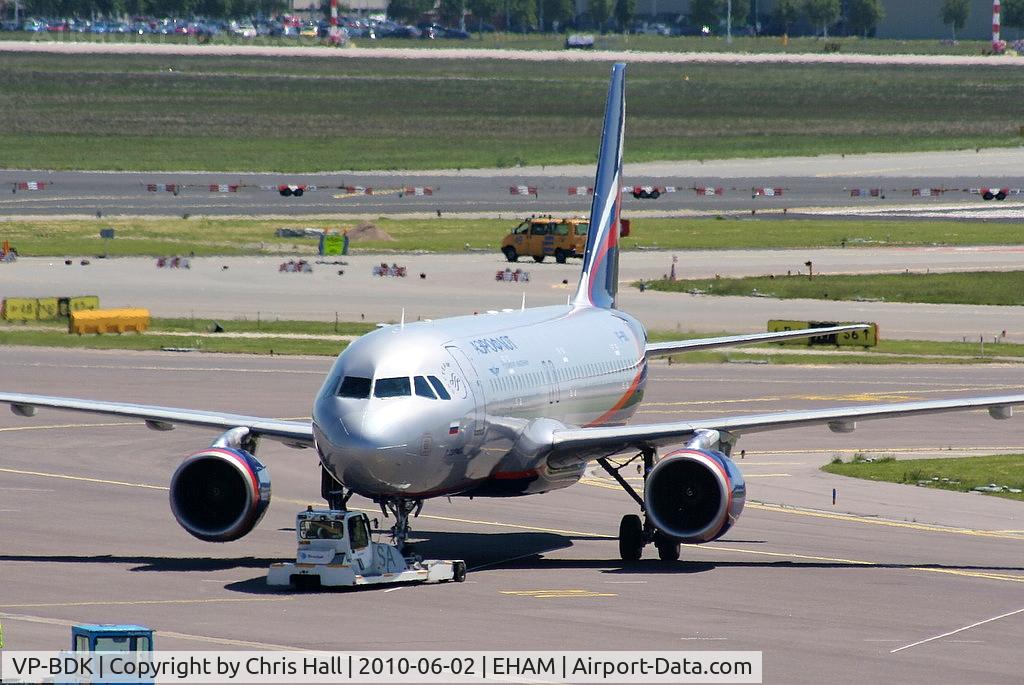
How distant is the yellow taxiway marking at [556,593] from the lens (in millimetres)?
35812

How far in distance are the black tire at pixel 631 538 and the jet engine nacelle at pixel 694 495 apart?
5.30 ft

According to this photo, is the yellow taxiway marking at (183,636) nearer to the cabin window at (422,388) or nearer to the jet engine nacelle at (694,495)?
the cabin window at (422,388)

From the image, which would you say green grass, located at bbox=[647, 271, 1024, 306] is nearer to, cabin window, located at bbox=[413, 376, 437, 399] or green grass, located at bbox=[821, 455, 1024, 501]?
green grass, located at bbox=[821, 455, 1024, 501]

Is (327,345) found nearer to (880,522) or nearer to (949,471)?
(949,471)

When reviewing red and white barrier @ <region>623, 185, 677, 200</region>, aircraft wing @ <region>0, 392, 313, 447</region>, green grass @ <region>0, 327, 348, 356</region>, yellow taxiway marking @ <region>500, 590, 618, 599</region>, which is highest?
aircraft wing @ <region>0, 392, 313, 447</region>

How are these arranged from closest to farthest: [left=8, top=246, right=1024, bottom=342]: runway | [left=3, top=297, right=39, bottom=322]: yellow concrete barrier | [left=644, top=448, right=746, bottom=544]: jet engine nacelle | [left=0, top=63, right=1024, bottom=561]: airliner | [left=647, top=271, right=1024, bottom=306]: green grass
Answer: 1. [left=0, top=63, right=1024, bottom=561]: airliner
2. [left=644, top=448, right=746, bottom=544]: jet engine nacelle
3. [left=3, top=297, right=39, bottom=322]: yellow concrete barrier
4. [left=8, top=246, right=1024, bottom=342]: runway
5. [left=647, top=271, right=1024, bottom=306]: green grass

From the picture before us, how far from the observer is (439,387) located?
3659 centimetres

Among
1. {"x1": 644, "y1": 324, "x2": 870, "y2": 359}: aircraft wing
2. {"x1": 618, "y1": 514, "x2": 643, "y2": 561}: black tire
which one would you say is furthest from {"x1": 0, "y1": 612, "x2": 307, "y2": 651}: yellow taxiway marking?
{"x1": 644, "y1": 324, "x2": 870, "y2": 359}: aircraft wing

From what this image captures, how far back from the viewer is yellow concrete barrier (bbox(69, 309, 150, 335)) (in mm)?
84938

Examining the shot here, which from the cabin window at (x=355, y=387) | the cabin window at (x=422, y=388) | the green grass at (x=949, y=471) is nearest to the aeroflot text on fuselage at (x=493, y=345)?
the cabin window at (x=422, y=388)

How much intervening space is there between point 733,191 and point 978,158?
38.3 meters

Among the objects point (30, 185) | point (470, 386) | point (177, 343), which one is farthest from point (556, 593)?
point (30, 185)

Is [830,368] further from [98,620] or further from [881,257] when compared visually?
[98,620]

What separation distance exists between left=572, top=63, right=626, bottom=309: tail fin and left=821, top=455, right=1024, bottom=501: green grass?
30.1 feet
